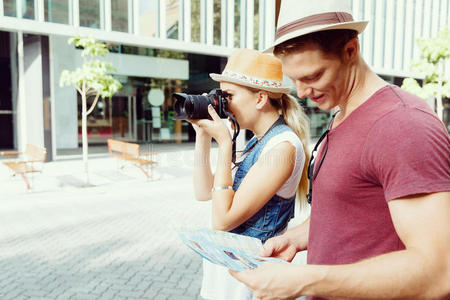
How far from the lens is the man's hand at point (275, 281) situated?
0.97m

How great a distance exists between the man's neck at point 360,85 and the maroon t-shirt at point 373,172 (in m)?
0.04

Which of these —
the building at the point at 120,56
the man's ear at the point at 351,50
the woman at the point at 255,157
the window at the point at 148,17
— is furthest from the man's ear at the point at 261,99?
the window at the point at 148,17

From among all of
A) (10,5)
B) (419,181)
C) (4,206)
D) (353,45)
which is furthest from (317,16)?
(10,5)

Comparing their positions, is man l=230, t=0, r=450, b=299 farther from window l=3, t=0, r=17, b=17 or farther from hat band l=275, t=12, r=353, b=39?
window l=3, t=0, r=17, b=17

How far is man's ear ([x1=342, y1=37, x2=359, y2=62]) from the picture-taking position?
3.69 ft

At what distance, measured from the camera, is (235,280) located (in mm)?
1943

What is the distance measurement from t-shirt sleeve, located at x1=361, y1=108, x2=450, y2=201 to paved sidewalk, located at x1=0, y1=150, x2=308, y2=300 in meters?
0.81

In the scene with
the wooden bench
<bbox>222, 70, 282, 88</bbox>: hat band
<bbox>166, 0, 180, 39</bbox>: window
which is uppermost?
<bbox>166, 0, 180, 39</bbox>: window

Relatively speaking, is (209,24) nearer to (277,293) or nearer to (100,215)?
(100,215)

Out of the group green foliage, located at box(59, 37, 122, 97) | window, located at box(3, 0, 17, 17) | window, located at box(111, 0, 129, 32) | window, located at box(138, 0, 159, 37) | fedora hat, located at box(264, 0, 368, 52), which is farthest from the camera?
window, located at box(138, 0, 159, 37)

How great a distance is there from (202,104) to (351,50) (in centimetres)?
91

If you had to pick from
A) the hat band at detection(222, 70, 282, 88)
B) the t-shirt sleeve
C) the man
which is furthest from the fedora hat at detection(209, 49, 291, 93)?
the t-shirt sleeve

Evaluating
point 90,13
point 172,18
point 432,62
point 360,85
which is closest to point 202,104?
point 360,85

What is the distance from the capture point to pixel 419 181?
2.89 ft
